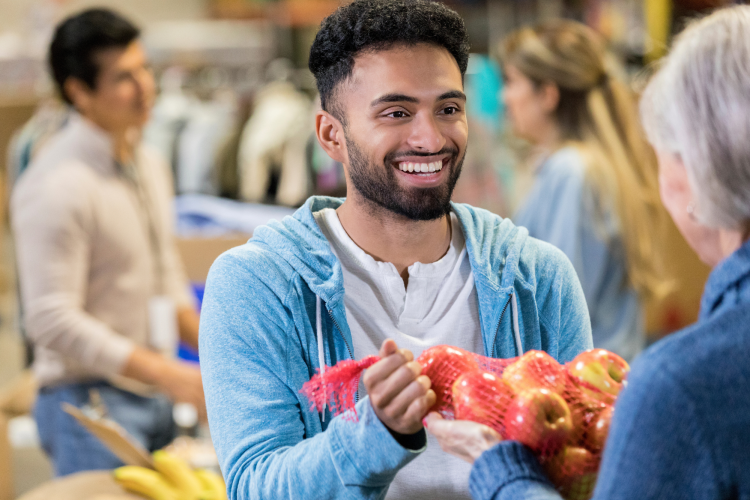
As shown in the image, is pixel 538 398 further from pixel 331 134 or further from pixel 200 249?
pixel 200 249

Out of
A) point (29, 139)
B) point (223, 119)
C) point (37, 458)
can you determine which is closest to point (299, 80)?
point (223, 119)

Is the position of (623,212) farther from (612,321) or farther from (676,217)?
(676,217)

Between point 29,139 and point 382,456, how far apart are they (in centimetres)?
323

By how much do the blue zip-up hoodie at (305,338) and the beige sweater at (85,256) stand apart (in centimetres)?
129

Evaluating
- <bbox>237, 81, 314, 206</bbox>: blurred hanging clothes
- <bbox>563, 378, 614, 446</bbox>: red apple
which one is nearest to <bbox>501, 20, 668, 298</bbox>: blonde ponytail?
<bbox>563, 378, 614, 446</bbox>: red apple

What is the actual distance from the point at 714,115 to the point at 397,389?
526 mm

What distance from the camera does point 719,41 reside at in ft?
3.15

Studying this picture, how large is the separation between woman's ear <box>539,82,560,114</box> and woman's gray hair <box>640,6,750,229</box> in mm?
2060

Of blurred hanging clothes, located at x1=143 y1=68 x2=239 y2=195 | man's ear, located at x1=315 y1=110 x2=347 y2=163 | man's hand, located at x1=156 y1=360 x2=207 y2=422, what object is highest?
man's ear, located at x1=315 y1=110 x2=347 y2=163

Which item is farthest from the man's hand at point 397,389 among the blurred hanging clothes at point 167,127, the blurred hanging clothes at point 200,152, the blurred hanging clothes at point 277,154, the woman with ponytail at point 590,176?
the blurred hanging clothes at point 167,127

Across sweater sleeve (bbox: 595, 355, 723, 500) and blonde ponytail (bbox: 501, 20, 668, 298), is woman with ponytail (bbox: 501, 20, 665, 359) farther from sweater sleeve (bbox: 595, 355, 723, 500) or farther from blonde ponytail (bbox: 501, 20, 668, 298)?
sweater sleeve (bbox: 595, 355, 723, 500)

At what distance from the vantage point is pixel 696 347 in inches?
34.3

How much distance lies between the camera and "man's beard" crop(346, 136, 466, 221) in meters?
1.41

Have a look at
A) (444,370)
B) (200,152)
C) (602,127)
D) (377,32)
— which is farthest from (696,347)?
(200,152)
